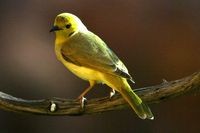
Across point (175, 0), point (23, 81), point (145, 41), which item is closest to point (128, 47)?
point (145, 41)

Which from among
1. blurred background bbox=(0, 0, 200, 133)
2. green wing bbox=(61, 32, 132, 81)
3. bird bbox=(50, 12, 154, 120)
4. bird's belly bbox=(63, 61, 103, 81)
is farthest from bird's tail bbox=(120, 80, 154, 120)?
blurred background bbox=(0, 0, 200, 133)

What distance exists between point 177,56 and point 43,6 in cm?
195

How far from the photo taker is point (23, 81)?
832 centimetres

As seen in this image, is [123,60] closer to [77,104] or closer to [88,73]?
[88,73]

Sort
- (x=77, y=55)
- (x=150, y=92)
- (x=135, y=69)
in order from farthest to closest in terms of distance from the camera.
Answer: (x=135, y=69) → (x=77, y=55) → (x=150, y=92)

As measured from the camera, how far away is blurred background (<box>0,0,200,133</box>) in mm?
8242

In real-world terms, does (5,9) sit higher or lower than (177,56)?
higher

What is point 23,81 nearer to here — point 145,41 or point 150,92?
point 145,41

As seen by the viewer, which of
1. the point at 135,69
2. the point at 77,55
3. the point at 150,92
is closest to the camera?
the point at 150,92

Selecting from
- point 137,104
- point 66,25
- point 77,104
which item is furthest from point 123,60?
point 137,104

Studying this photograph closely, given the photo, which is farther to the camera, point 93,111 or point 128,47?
point 128,47

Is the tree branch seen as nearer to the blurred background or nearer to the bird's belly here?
the bird's belly

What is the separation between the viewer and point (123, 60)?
829cm

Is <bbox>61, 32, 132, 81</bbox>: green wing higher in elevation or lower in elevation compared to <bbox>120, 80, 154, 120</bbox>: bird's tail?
higher
